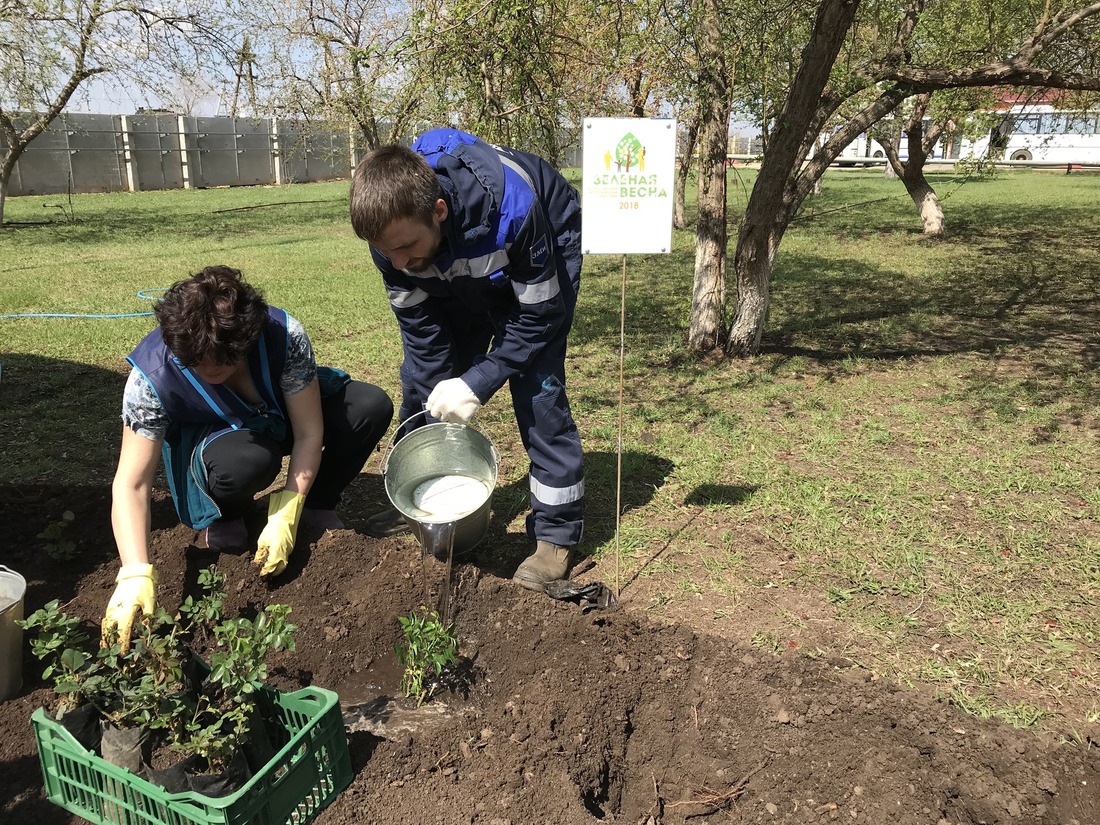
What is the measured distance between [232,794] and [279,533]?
105 cm

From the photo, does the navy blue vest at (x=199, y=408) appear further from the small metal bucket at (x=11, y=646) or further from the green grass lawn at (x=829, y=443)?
the green grass lawn at (x=829, y=443)

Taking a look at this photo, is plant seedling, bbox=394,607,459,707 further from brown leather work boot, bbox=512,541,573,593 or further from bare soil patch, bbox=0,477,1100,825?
brown leather work boot, bbox=512,541,573,593

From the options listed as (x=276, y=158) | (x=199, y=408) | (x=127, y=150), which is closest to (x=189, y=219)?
(x=127, y=150)

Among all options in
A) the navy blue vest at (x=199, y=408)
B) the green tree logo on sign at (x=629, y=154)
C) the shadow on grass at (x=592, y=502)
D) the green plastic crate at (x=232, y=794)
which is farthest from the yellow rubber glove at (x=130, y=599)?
the green tree logo on sign at (x=629, y=154)

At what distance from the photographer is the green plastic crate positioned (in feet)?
5.32

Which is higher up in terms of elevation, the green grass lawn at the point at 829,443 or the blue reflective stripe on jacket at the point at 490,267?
the blue reflective stripe on jacket at the point at 490,267

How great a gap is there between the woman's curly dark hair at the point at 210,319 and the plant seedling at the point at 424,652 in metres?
0.93

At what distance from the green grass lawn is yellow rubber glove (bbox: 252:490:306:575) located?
1.13 m

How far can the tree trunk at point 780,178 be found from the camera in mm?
4574

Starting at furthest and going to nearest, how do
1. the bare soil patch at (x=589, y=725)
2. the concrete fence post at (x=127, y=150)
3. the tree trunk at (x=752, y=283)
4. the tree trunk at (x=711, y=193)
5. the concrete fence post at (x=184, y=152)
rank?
the concrete fence post at (x=184, y=152) → the concrete fence post at (x=127, y=150) → the tree trunk at (x=752, y=283) → the tree trunk at (x=711, y=193) → the bare soil patch at (x=589, y=725)

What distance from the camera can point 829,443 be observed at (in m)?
4.27

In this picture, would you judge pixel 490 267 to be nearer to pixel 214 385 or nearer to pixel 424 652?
pixel 214 385

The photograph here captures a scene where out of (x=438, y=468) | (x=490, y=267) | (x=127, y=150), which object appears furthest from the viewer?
(x=127, y=150)

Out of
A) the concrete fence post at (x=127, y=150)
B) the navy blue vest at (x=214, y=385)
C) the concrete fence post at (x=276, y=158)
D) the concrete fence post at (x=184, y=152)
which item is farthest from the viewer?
the concrete fence post at (x=276, y=158)
